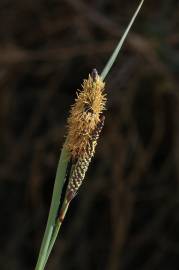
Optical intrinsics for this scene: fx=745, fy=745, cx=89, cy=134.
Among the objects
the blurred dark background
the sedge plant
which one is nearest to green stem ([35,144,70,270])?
the sedge plant

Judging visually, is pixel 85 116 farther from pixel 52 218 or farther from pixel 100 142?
pixel 100 142

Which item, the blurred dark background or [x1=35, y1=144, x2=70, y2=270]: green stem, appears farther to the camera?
the blurred dark background

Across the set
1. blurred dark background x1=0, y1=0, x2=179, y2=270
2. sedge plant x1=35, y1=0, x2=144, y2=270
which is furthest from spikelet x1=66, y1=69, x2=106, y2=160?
blurred dark background x1=0, y1=0, x2=179, y2=270

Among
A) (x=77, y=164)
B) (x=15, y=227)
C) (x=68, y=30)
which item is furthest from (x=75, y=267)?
(x=77, y=164)

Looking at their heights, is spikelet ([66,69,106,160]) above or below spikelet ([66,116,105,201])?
above

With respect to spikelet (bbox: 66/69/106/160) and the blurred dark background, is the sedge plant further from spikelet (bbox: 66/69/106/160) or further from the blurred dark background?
the blurred dark background

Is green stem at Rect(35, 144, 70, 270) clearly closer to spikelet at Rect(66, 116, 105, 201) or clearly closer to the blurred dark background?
spikelet at Rect(66, 116, 105, 201)

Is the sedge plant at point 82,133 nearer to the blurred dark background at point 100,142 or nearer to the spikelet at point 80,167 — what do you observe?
the spikelet at point 80,167

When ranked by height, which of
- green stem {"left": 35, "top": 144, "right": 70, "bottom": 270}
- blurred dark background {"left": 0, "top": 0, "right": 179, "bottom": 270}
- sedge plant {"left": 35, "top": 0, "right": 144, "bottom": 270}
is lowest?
blurred dark background {"left": 0, "top": 0, "right": 179, "bottom": 270}
